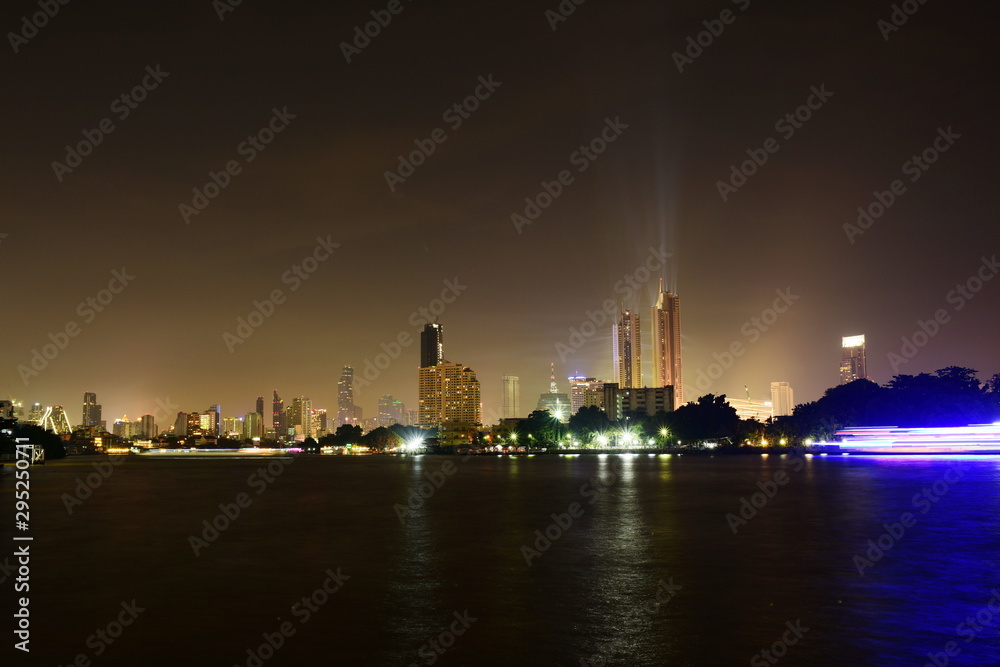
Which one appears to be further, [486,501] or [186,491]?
[186,491]

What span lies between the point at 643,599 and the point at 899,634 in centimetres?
484

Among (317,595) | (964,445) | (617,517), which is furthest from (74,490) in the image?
(964,445)

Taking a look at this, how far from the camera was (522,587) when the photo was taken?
726 inches

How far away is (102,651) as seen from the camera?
1330 cm

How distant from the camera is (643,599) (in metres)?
16.8

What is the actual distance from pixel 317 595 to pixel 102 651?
508cm

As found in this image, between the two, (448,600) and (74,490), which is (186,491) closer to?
(74,490)

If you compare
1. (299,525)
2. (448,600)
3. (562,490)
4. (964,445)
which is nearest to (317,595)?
(448,600)

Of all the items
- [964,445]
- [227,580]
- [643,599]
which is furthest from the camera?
[964,445]

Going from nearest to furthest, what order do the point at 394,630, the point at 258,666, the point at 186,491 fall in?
1. the point at 258,666
2. the point at 394,630
3. the point at 186,491

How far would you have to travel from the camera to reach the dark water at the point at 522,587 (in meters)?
13.1

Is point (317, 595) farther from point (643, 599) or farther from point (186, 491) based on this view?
point (186, 491)

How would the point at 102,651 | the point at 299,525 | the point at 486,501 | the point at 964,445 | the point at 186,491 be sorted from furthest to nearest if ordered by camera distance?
the point at 964,445
the point at 186,491
the point at 486,501
the point at 299,525
the point at 102,651

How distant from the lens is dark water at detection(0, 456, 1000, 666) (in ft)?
43.1
